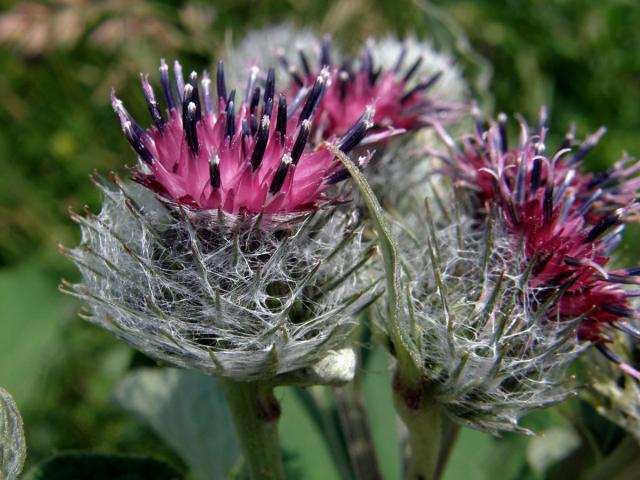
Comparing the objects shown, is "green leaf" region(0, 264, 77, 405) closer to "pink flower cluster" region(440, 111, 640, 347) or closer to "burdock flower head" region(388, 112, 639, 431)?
"burdock flower head" region(388, 112, 639, 431)

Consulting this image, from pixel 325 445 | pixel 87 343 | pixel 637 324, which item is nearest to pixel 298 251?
pixel 637 324

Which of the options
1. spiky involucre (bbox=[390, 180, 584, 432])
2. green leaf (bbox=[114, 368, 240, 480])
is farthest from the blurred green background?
spiky involucre (bbox=[390, 180, 584, 432])

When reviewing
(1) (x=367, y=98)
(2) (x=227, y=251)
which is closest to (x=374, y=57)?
(1) (x=367, y=98)

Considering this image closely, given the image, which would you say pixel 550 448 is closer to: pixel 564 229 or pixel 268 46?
pixel 564 229

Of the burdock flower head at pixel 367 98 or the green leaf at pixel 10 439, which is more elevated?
the burdock flower head at pixel 367 98

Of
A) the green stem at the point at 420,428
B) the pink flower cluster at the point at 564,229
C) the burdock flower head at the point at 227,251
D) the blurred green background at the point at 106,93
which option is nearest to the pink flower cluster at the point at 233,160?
the burdock flower head at the point at 227,251

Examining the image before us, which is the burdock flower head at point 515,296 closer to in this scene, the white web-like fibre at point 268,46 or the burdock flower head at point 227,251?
the burdock flower head at point 227,251
